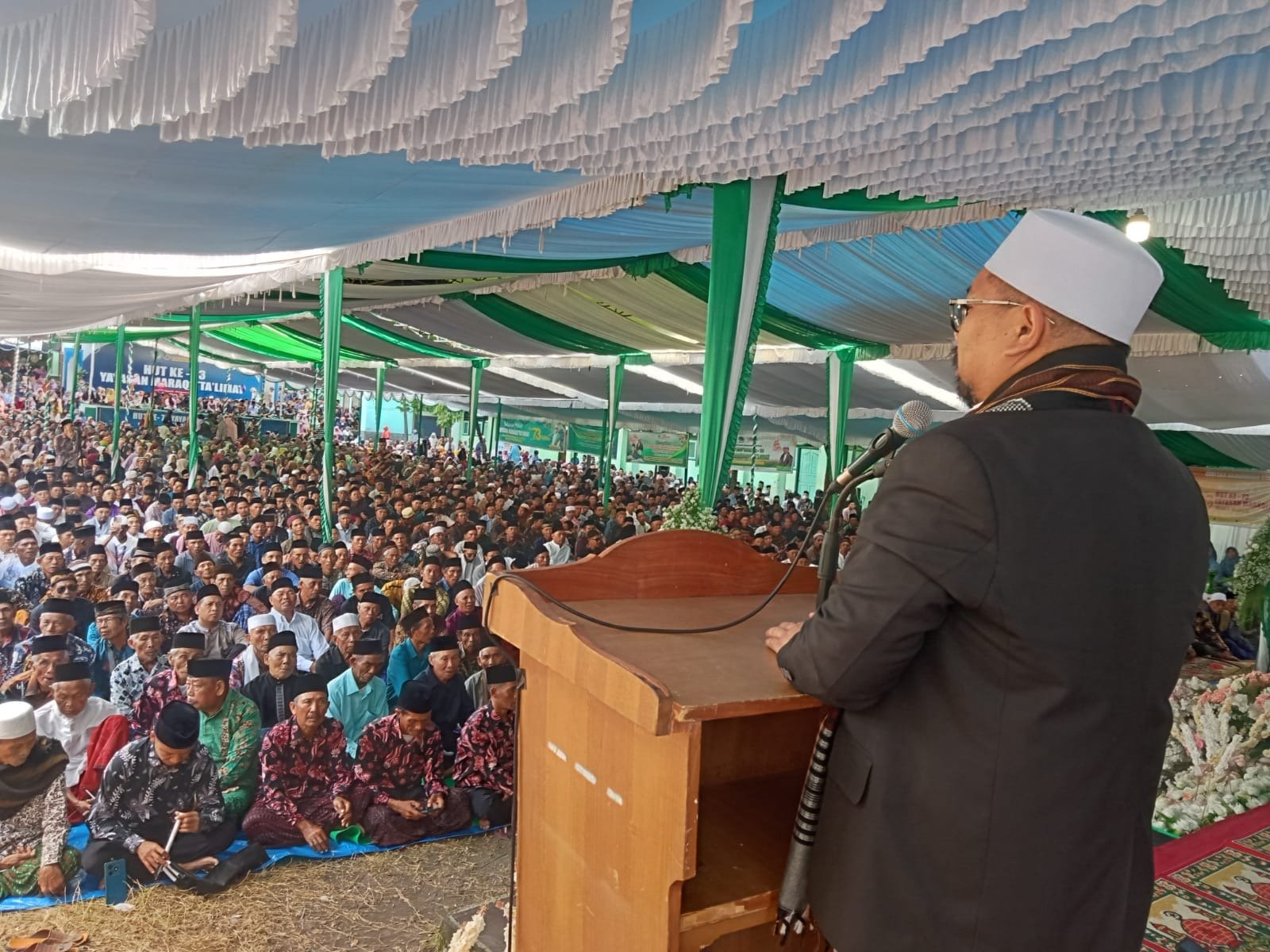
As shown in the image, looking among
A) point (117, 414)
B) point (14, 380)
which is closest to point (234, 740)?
point (117, 414)

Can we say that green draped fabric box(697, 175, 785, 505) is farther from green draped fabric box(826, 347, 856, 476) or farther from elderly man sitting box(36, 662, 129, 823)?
green draped fabric box(826, 347, 856, 476)

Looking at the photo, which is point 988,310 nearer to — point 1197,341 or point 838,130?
point 838,130

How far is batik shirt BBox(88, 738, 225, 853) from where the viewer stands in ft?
10.0

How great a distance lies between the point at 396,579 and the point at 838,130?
3.86 metres

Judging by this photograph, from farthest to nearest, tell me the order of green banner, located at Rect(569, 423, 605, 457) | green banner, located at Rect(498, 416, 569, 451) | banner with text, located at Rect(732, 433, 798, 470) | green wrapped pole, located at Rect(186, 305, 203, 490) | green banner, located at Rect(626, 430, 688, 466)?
green banner, located at Rect(498, 416, 569, 451) < green banner, located at Rect(569, 423, 605, 457) < green banner, located at Rect(626, 430, 688, 466) < banner with text, located at Rect(732, 433, 798, 470) < green wrapped pole, located at Rect(186, 305, 203, 490)

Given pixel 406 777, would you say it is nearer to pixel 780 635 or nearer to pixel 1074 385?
pixel 780 635

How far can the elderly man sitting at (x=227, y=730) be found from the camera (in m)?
3.21

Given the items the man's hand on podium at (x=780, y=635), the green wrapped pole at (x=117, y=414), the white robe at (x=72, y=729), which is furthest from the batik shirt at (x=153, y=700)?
the green wrapped pole at (x=117, y=414)

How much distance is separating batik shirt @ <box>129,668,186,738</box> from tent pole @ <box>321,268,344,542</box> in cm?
278

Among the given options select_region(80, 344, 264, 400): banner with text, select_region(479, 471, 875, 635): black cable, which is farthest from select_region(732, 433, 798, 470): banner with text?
select_region(479, 471, 875, 635): black cable

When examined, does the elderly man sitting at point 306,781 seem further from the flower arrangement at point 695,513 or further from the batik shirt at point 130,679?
the flower arrangement at point 695,513

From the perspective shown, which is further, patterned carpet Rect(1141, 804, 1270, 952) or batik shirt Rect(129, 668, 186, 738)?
batik shirt Rect(129, 668, 186, 738)

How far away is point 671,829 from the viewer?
1132 millimetres

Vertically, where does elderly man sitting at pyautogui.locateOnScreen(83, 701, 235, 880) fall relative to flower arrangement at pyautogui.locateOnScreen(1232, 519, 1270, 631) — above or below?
below
